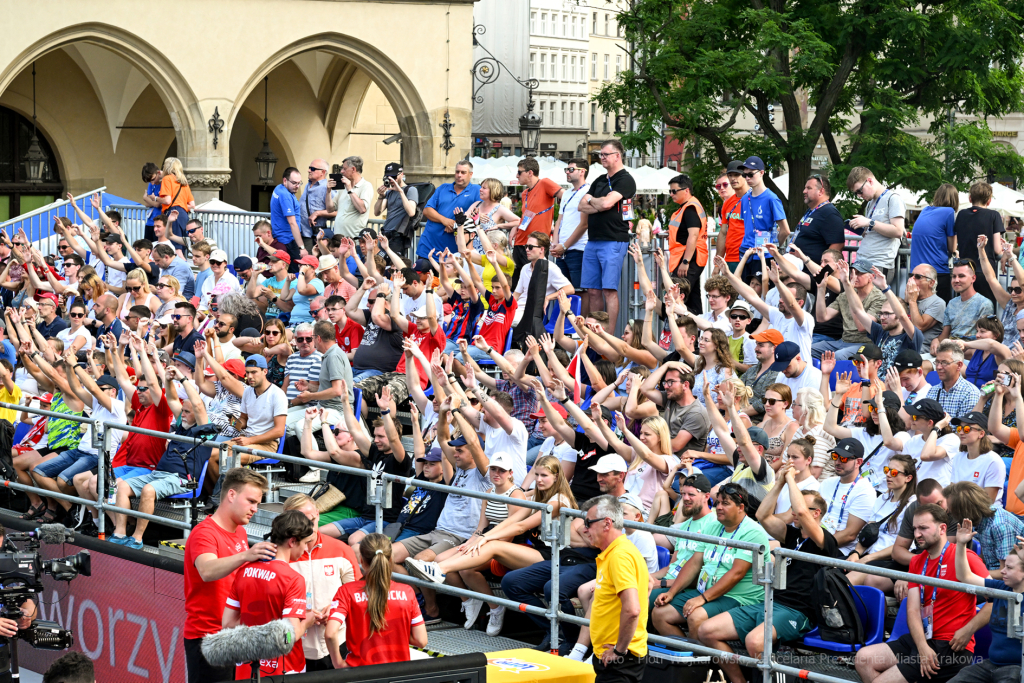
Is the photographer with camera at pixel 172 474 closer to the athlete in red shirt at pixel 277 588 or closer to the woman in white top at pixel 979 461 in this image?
the athlete in red shirt at pixel 277 588

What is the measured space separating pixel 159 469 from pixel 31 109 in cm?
1906

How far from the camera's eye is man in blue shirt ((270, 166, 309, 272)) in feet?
58.8

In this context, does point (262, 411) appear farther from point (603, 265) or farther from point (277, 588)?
point (277, 588)

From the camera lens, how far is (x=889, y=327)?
11758 millimetres

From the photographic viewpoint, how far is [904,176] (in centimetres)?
2384

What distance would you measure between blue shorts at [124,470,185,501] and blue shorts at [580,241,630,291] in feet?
14.8

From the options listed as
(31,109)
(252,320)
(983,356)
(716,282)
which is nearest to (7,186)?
(31,109)

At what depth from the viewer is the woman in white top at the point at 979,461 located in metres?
8.80

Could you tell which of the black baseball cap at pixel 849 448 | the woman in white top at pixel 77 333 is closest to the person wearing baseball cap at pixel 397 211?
the woman in white top at pixel 77 333

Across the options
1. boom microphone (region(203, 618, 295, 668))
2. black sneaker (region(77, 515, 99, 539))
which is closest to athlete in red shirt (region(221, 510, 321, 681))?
boom microphone (region(203, 618, 295, 668))

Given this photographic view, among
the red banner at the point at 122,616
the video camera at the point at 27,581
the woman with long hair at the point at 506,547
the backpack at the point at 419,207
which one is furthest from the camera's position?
the backpack at the point at 419,207

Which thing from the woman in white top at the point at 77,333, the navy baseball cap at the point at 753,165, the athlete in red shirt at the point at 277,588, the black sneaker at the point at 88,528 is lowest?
the black sneaker at the point at 88,528

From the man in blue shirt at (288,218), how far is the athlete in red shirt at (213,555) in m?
10.3

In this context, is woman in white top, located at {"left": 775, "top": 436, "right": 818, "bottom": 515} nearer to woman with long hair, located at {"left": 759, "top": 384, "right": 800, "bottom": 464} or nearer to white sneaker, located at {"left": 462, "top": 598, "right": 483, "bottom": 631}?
woman with long hair, located at {"left": 759, "top": 384, "right": 800, "bottom": 464}
